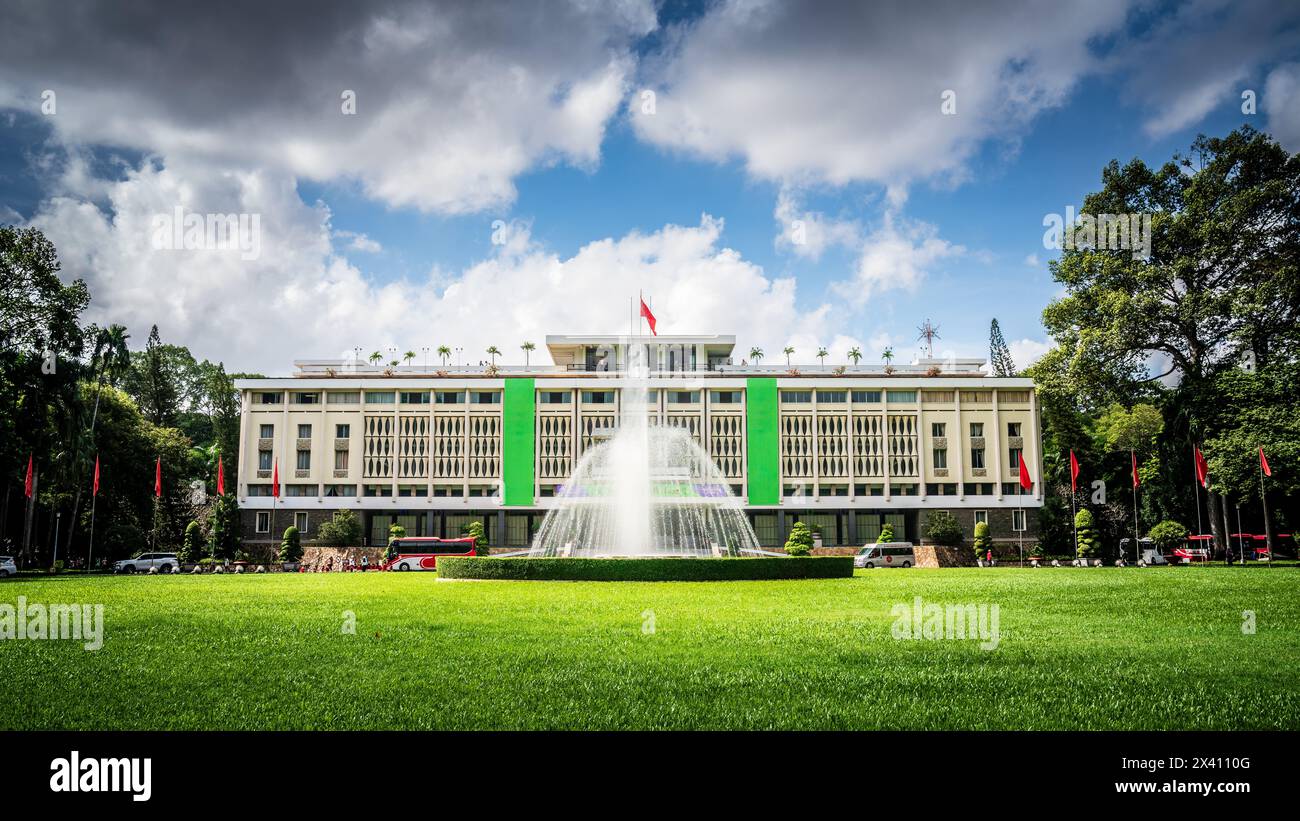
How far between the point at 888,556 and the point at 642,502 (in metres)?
21.9

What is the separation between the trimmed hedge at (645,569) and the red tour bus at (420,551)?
2324 centimetres

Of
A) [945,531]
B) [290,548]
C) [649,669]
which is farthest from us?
[945,531]

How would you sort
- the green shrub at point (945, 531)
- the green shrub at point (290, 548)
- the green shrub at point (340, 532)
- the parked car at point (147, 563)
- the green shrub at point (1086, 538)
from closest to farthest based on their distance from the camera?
the parked car at point (147, 563) → the green shrub at point (1086, 538) → the green shrub at point (290, 548) → the green shrub at point (945, 531) → the green shrub at point (340, 532)

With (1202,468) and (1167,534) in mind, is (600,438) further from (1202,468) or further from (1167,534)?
(1202,468)

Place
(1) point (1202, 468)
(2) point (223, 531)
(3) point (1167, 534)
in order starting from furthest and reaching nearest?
(2) point (223, 531) < (3) point (1167, 534) < (1) point (1202, 468)

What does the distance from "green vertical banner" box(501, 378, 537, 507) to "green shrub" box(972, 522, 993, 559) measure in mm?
31663

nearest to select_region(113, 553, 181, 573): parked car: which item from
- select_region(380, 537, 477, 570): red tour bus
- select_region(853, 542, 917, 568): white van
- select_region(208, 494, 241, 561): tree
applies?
select_region(208, 494, 241, 561): tree

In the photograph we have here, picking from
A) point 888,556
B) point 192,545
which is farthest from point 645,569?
point 192,545

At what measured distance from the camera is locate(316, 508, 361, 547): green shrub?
61.3m

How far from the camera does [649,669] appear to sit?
1058 cm

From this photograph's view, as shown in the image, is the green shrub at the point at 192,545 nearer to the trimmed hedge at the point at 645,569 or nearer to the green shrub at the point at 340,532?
the green shrub at the point at 340,532

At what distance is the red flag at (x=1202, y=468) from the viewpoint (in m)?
39.8

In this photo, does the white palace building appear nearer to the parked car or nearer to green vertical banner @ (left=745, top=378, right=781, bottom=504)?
green vertical banner @ (left=745, top=378, right=781, bottom=504)

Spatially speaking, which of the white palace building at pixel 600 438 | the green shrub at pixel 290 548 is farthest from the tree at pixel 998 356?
the green shrub at pixel 290 548
